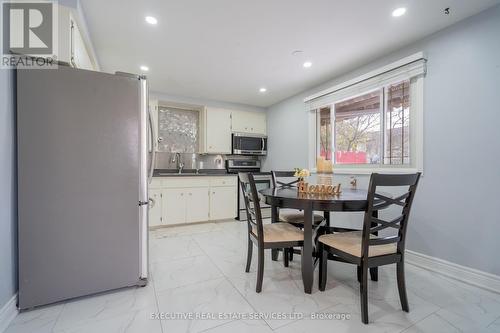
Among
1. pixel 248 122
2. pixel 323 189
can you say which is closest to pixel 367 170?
pixel 323 189

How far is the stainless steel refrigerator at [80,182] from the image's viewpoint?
1463mm

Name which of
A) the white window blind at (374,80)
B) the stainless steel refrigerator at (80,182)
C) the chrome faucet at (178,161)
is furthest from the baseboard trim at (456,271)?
the chrome faucet at (178,161)

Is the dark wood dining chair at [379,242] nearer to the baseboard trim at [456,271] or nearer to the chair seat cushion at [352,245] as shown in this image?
the chair seat cushion at [352,245]


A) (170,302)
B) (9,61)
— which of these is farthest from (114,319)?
(9,61)

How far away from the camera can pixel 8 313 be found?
1361 mm

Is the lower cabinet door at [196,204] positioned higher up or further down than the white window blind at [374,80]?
further down

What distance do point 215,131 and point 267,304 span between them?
3299 millimetres

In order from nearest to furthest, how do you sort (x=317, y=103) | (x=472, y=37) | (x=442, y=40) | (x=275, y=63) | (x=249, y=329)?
(x=249, y=329), (x=472, y=37), (x=442, y=40), (x=275, y=63), (x=317, y=103)

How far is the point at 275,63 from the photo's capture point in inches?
111

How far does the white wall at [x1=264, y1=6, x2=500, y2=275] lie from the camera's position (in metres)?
1.78

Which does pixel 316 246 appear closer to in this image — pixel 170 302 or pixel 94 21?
pixel 170 302

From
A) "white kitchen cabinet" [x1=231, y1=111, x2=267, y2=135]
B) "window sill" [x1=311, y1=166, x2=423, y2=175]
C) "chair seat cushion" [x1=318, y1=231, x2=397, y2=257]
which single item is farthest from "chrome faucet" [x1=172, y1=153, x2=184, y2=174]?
"chair seat cushion" [x1=318, y1=231, x2=397, y2=257]

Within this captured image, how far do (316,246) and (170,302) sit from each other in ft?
4.19

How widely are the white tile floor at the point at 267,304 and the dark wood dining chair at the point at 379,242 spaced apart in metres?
0.18
